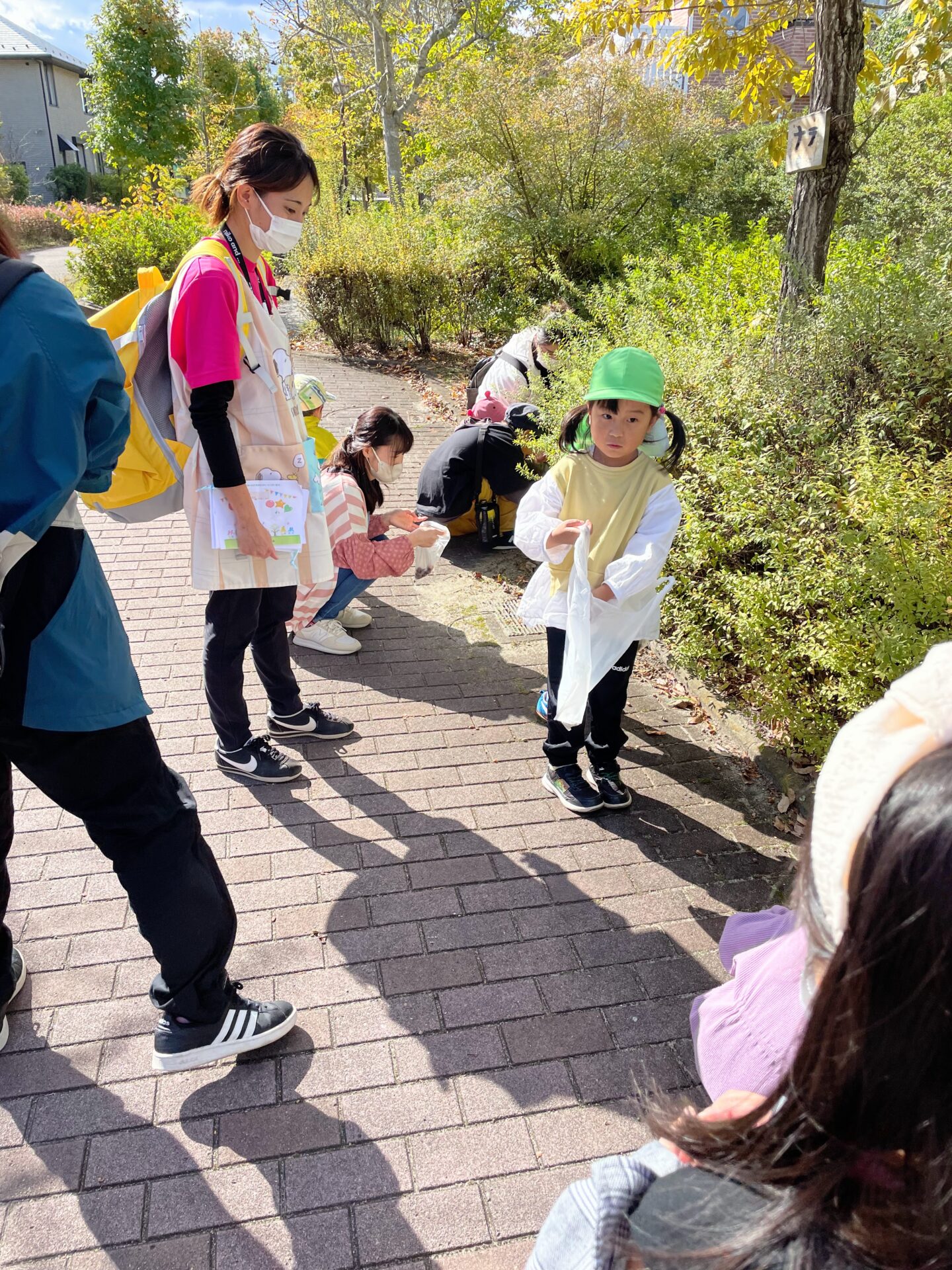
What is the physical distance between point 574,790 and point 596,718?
11.3 inches

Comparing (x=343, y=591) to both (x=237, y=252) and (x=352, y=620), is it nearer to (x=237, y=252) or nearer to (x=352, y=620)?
(x=352, y=620)

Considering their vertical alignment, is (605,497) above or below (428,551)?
above

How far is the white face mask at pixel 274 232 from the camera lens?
8.48ft

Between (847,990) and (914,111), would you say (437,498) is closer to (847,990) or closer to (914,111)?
(847,990)

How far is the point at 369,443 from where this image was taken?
3799mm

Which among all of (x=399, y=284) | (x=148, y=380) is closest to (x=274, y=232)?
(x=148, y=380)

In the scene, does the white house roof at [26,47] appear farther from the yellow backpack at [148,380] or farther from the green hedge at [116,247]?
the yellow backpack at [148,380]

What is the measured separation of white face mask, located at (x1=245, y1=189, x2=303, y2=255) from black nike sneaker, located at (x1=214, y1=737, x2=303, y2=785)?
175 cm

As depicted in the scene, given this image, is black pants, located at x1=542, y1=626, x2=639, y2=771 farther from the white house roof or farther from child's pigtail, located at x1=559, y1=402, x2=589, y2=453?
the white house roof

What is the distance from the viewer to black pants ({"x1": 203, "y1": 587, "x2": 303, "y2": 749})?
281cm

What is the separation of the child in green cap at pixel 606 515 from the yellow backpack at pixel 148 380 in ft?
3.33

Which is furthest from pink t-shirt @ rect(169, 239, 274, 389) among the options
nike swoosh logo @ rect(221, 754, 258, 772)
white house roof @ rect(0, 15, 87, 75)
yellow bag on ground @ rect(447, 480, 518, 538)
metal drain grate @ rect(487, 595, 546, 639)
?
white house roof @ rect(0, 15, 87, 75)

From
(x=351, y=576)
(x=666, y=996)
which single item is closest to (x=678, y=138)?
(x=351, y=576)

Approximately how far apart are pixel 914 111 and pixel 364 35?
13.6 meters
